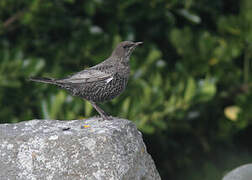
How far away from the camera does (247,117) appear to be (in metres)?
6.07

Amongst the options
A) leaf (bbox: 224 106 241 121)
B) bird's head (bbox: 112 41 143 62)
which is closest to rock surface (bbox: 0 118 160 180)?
bird's head (bbox: 112 41 143 62)

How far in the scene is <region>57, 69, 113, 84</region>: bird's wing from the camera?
3812 mm

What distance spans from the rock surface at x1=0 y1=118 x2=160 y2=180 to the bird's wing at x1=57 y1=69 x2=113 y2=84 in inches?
19.9

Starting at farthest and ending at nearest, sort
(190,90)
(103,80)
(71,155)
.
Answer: (190,90)
(103,80)
(71,155)

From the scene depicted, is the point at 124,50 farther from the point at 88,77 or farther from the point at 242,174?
the point at 242,174

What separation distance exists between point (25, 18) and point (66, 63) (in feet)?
2.38

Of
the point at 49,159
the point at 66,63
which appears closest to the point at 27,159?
the point at 49,159

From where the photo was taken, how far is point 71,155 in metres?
3.25

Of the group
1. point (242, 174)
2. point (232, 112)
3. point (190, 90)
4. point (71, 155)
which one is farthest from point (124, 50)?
point (232, 112)

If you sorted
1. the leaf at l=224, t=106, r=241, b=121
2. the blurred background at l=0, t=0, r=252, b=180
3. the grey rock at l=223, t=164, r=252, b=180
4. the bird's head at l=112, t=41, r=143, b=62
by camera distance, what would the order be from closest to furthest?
1. the bird's head at l=112, t=41, r=143, b=62
2. the grey rock at l=223, t=164, r=252, b=180
3. the blurred background at l=0, t=0, r=252, b=180
4. the leaf at l=224, t=106, r=241, b=121

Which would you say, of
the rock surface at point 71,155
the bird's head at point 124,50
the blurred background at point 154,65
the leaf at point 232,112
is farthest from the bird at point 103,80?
the leaf at point 232,112

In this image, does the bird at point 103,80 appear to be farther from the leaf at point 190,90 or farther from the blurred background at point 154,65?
the leaf at point 190,90

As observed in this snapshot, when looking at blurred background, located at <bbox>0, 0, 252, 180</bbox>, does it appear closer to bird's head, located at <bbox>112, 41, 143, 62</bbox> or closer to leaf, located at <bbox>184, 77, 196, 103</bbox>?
leaf, located at <bbox>184, 77, 196, 103</bbox>

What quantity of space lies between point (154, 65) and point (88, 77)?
6.68 ft
